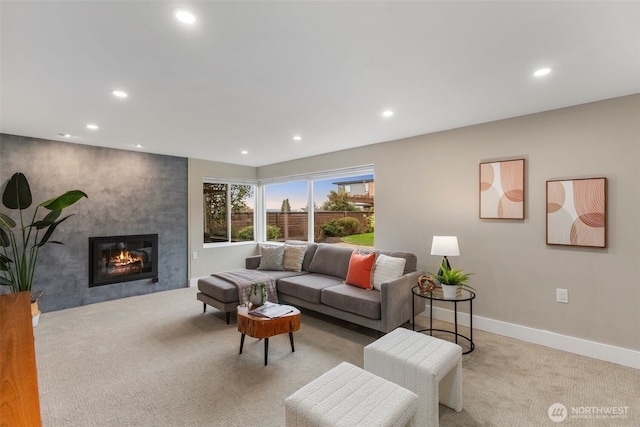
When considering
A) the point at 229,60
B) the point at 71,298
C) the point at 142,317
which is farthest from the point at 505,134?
the point at 71,298

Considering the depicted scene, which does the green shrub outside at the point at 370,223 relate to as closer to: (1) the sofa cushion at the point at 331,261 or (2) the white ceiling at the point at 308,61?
(1) the sofa cushion at the point at 331,261

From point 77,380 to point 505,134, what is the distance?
4.62m

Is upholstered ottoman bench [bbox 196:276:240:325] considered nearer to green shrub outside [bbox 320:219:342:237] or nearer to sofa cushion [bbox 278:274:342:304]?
sofa cushion [bbox 278:274:342:304]

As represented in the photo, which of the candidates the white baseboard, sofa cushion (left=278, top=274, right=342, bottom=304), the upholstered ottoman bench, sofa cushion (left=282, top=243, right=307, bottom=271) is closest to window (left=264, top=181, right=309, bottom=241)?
sofa cushion (left=282, top=243, right=307, bottom=271)

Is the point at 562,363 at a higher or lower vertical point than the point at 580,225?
lower

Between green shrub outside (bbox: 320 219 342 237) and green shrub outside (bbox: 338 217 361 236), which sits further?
green shrub outside (bbox: 320 219 342 237)

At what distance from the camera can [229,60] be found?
2.01 m

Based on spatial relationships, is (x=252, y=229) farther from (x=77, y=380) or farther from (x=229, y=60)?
(x=229, y=60)

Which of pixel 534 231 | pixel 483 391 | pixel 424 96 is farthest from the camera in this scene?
pixel 534 231

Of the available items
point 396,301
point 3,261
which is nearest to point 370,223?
point 396,301

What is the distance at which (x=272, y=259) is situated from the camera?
→ 4.67 meters

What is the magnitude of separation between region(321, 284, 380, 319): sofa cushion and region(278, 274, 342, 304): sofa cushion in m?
0.14

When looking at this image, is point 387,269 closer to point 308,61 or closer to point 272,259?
point 272,259

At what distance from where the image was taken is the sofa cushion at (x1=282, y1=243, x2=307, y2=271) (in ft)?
15.1
